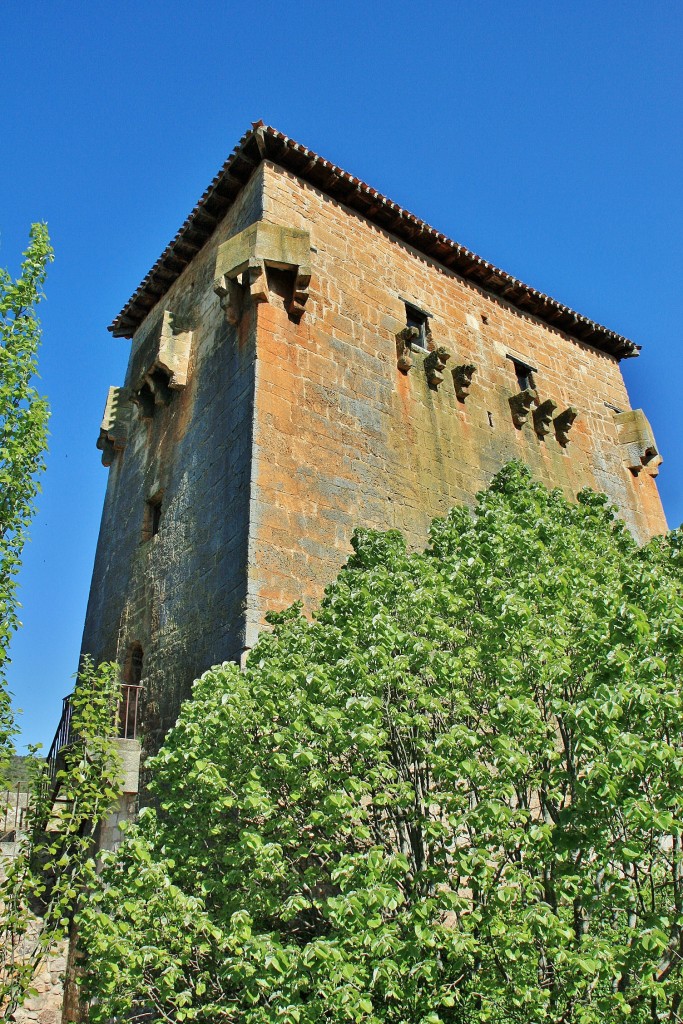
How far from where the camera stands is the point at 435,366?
12.9m

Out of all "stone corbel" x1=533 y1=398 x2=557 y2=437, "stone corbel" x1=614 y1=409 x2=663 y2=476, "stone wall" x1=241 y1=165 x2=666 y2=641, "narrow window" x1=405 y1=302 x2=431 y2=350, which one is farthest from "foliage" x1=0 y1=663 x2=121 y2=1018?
"stone corbel" x1=614 y1=409 x2=663 y2=476

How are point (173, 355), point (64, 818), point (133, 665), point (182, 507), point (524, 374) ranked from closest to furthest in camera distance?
point (64, 818) < point (182, 507) < point (133, 665) < point (173, 355) < point (524, 374)

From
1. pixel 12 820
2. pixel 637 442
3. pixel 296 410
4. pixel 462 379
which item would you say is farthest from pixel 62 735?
pixel 637 442

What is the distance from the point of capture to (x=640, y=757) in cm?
458

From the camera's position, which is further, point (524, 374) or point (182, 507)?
point (524, 374)

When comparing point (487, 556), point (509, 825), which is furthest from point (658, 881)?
point (487, 556)

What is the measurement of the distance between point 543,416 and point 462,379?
2.31 m

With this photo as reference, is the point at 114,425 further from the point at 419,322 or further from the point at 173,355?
the point at 419,322

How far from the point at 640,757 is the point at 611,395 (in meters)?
13.6

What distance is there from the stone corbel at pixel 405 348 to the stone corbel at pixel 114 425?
508 centimetres

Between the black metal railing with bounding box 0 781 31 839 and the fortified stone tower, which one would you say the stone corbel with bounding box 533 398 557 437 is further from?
the black metal railing with bounding box 0 781 31 839

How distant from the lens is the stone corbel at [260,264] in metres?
10.8

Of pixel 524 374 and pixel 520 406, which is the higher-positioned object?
pixel 524 374

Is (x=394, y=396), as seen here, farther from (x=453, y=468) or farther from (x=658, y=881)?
(x=658, y=881)
